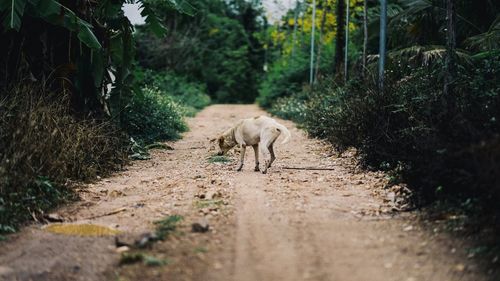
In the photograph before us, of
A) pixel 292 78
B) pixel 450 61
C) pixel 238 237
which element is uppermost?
pixel 292 78

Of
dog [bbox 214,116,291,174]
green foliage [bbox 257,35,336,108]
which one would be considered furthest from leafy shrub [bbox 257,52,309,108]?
dog [bbox 214,116,291,174]

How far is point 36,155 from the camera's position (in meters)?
8.33

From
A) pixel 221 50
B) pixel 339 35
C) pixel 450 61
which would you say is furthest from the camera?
pixel 221 50

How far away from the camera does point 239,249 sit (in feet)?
19.2

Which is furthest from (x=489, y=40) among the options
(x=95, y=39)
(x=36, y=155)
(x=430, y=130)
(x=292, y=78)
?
(x=292, y=78)

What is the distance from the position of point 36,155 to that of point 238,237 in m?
3.79

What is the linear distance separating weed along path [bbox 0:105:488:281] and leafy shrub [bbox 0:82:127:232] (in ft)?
1.13

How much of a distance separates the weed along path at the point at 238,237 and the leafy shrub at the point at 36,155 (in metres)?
0.34

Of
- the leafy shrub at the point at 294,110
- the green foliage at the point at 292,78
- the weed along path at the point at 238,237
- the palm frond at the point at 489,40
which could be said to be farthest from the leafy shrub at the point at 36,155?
the green foliage at the point at 292,78

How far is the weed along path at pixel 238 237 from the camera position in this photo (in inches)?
211

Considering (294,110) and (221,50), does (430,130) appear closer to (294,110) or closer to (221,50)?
(294,110)

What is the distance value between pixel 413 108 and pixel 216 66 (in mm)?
48009

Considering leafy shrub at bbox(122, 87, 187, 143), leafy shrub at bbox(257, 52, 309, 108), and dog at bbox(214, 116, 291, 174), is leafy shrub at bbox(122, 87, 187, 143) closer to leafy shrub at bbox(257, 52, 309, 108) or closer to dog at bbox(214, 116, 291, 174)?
dog at bbox(214, 116, 291, 174)

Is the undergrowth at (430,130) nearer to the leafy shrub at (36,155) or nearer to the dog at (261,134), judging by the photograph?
the dog at (261,134)
